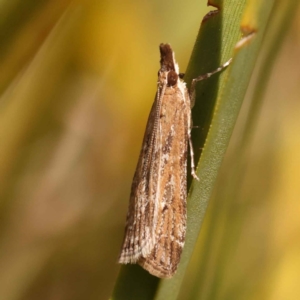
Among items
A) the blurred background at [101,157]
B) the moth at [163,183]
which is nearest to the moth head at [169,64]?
the moth at [163,183]

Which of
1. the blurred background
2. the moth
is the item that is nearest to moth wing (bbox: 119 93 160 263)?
the moth

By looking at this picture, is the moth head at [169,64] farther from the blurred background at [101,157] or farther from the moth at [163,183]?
the blurred background at [101,157]

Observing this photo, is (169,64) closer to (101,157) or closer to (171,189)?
(171,189)

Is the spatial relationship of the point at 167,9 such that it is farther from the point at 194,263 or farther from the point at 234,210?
the point at 194,263

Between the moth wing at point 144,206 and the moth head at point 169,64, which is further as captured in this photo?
the moth head at point 169,64

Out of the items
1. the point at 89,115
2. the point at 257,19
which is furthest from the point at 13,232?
the point at 257,19

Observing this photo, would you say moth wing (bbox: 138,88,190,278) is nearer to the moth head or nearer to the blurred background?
the moth head
